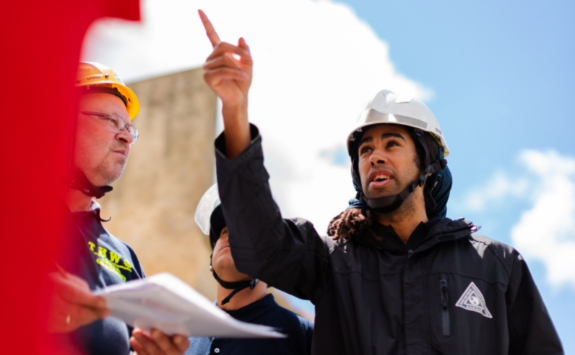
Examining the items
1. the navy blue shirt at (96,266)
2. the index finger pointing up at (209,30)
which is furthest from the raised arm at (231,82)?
the navy blue shirt at (96,266)

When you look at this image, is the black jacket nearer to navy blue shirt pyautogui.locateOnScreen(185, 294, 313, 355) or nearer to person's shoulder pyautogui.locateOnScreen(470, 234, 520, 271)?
person's shoulder pyautogui.locateOnScreen(470, 234, 520, 271)

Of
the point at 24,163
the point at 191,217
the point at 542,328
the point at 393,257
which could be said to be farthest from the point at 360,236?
the point at 191,217

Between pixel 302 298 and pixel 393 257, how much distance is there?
1.92ft

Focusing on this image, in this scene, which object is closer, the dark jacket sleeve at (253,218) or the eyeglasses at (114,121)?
the dark jacket sleeve at (253,218)

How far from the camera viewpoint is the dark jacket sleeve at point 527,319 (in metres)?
2.66

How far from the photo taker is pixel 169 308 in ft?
5.53

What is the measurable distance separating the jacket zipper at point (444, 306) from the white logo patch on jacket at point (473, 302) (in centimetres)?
7

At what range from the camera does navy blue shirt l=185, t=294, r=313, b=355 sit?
3.02 metres

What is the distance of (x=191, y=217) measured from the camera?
1043 cm

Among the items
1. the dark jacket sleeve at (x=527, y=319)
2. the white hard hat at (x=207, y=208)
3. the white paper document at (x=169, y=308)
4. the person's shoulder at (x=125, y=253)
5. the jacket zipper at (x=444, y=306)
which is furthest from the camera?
the white hard hat at (x=207, y=208)

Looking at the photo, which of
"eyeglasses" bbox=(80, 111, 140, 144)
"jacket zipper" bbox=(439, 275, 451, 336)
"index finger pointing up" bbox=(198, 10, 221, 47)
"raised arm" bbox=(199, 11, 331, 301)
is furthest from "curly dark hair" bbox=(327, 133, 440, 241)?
"eyeglasses" bbox=(80, 111, 140, 144)

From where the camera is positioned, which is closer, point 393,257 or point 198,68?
point 393,257

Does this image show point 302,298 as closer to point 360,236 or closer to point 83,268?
point 360,236

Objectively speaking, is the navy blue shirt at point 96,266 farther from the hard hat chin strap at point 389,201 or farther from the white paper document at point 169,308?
the hard hat chin strap at point 389,201
